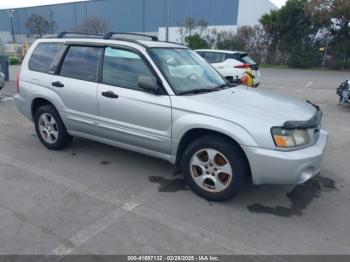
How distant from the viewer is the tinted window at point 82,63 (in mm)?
4289

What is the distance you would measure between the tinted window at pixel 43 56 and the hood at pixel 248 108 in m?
2.40

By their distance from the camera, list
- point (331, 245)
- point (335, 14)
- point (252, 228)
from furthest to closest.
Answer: point (335, 14) → point (252, 228) → point (331, 245)

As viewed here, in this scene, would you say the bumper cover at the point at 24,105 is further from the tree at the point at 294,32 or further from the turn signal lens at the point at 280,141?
the tree at the point at 294,32

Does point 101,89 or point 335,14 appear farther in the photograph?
point 335,14

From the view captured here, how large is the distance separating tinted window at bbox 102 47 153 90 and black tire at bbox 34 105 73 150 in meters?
1.16

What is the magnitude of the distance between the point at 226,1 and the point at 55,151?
38533 millimetres

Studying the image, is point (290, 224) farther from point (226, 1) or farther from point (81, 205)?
point (226, 1)

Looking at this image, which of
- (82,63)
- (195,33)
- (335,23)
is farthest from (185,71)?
(195,33)

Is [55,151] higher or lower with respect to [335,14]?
lower

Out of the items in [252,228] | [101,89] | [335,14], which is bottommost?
[252,228]

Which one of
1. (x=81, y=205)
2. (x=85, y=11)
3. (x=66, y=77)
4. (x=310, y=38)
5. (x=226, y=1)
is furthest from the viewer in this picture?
(x=85, y=11)

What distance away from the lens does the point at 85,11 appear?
55.5m

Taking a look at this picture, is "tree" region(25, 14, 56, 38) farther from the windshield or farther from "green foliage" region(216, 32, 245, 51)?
the windshield

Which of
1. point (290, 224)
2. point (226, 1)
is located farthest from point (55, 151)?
point (226, 1)
